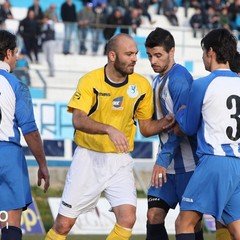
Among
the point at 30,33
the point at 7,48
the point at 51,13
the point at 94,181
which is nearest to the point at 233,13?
the point at 51,13

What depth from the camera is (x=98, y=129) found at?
26.5ft

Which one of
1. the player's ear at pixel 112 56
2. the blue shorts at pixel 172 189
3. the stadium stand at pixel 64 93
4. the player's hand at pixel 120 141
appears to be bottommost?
the stadium stand at pixel 64 93

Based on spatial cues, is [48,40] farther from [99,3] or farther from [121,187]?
[121,187]

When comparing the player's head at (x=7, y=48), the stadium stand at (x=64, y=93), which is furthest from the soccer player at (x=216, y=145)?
the stadium stand at (x=64, y=93)

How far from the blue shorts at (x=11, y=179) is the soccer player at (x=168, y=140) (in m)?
1.36

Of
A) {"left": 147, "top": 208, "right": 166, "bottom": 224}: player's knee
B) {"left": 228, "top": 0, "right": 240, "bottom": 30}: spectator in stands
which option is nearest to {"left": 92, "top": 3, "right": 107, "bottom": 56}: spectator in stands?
{"left": 228, "top": 0, "right": 240, "bottom": 30}: spectator in stands

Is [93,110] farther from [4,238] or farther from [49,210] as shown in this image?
[49,210]

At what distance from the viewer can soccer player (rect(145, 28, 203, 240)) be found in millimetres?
8539

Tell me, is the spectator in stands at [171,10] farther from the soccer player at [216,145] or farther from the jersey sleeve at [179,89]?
the soccer player at [216,145]

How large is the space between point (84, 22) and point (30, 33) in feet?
6.28

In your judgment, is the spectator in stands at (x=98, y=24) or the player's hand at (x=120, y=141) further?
the spectator in stands at (x=98, y=24)

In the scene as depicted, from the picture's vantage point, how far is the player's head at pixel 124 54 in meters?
8.55

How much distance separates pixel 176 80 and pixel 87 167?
127 cm

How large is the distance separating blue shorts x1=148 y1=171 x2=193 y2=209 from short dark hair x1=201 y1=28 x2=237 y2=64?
1433 millimetres
